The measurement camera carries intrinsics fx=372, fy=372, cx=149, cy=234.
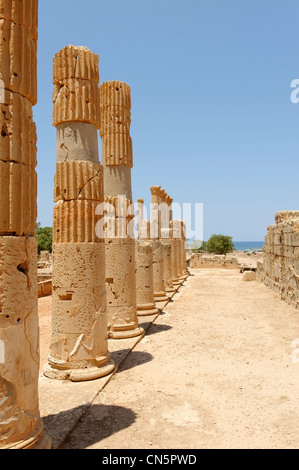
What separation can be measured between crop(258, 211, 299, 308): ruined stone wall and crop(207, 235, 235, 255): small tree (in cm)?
3136

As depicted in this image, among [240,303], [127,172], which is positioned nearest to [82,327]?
[127,172]

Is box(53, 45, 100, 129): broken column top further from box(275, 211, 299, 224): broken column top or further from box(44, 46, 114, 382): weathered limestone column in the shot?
→ box(275, 211, 299, 224): broken column top

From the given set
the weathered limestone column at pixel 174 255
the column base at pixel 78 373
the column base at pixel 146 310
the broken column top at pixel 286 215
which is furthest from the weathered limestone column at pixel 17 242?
the weathered limestone column at pixel 174 255

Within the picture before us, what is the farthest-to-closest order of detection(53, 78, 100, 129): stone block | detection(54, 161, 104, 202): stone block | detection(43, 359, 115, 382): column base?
detection(53, 78, 100, 129): stone block → detection(54, 161, 104, 202): stone block → detection(43, 359, 115, 382): column base

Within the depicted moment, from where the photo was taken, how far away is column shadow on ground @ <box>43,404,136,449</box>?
15.3 ft

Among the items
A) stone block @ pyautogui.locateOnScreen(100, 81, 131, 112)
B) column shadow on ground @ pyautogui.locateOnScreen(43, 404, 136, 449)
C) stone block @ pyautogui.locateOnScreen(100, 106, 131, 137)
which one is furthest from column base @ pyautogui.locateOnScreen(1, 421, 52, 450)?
stone block @ pyautogui.locateOnScreen(100, 81, 131, 112)

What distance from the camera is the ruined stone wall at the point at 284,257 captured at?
14430mm

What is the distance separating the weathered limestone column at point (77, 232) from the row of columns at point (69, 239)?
0.02 metres

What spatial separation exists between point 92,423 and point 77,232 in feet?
10.5

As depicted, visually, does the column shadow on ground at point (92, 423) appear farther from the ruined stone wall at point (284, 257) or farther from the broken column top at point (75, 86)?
the ruined stone wall at point (284, 257)

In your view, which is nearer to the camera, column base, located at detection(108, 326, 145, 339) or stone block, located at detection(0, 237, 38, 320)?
stone block, located at detection(0, 237, 38, 320)

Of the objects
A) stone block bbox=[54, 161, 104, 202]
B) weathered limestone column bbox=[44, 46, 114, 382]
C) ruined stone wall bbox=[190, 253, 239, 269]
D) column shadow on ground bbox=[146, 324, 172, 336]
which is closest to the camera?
weathered limestone column bbox=[44, 46, 114, 382]

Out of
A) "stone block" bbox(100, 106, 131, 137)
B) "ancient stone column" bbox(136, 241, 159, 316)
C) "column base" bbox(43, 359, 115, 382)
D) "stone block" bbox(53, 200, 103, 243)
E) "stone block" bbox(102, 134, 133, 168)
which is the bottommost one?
"column base" bbox(43, 359, 115, 382)

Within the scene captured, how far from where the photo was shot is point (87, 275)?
271 inches
